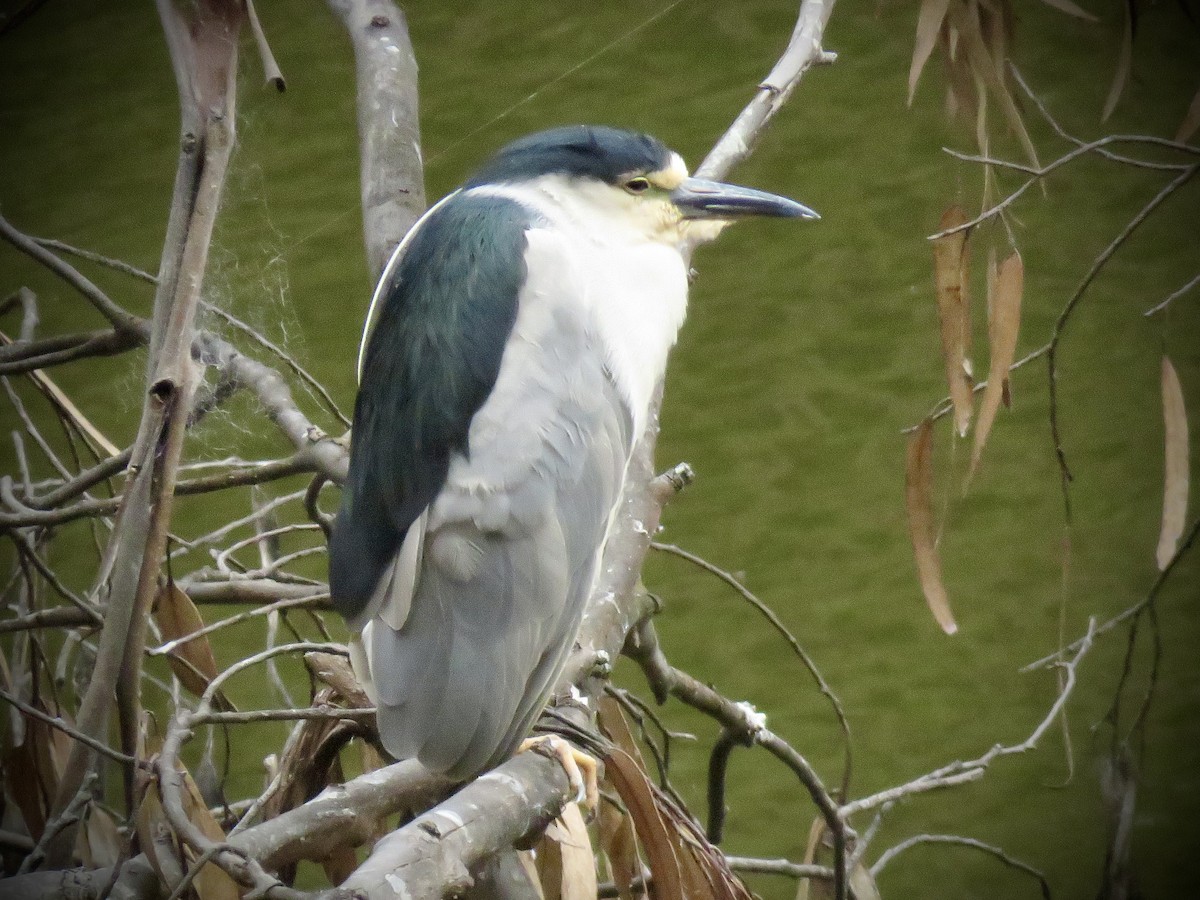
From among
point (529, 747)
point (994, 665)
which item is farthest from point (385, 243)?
point (994, 665)

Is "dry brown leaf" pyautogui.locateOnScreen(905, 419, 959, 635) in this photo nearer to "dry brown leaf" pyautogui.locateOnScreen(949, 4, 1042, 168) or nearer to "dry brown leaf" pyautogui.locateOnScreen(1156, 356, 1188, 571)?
"dry brown leaf" pyautogui.locateOnScreen(1156, 356, 1188, 571)

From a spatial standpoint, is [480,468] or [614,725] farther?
[614,725]

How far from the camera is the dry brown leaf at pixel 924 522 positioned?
1303 millimetres

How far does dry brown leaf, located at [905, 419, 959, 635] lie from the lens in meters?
1.30

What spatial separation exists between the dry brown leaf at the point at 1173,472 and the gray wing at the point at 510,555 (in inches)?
19.9

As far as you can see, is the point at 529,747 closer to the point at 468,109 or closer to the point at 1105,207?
the point at 468,109

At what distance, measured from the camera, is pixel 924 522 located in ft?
4.42

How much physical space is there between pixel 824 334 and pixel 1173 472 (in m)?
1.06

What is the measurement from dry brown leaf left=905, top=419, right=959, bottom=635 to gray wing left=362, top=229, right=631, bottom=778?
355mm

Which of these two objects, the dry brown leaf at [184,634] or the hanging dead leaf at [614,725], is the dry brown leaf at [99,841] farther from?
the hanging dead leaf at [614,725]

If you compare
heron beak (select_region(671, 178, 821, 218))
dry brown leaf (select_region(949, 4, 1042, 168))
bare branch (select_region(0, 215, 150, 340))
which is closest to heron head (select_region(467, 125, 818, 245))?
heron beak (select_region(671, 178, 821, 218))

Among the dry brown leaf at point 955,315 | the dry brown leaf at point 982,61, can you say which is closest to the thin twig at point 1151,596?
the dry brown leaf at point 955,315

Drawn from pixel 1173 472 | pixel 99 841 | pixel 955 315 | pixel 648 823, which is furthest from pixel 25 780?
pixel 1173 472

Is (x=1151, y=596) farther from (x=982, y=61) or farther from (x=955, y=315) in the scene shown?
(x=982, y=61)
